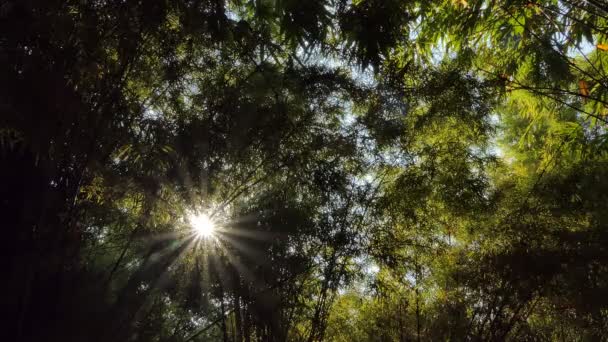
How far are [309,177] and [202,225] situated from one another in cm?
103

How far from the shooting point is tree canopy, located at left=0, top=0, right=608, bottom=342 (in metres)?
2.59

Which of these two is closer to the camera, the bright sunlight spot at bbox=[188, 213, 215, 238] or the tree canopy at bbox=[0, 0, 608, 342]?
the tree canopy at bbox=[0, 0, 608, 342]

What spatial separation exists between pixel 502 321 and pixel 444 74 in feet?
8.23

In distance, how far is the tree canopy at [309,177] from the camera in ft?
8.50

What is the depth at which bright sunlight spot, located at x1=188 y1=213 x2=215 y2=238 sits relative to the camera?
3.64m

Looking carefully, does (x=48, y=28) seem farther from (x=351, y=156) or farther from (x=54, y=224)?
(x=351, y=156)

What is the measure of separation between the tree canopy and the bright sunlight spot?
0.05 m

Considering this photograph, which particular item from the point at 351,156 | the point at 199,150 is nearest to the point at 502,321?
the point at 351,156

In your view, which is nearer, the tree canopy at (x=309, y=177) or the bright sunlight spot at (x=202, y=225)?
the tree canopy at (x=309, y=177)

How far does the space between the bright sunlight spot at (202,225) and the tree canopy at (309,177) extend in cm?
5

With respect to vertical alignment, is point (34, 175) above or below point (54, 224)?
above

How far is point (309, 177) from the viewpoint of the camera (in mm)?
3648

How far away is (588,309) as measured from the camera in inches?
155

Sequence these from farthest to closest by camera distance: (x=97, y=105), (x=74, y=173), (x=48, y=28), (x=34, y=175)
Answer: (x=34, y=175), (x=74, y=173), (x=97, y=105), (x=48, y=28)
